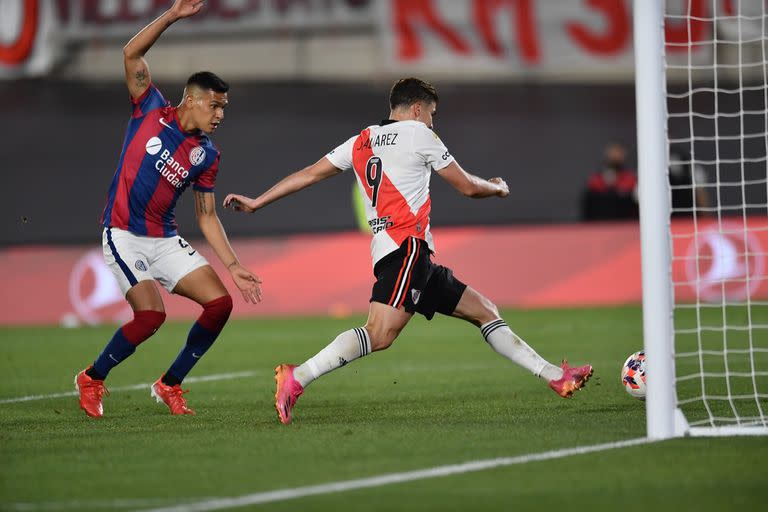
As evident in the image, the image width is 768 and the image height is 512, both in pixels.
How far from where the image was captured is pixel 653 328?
6172 mm

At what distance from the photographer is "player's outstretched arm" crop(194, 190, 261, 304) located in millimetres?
7316

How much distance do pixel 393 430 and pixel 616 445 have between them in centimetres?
123

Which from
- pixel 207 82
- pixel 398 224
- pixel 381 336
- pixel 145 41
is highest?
pixel 145 41

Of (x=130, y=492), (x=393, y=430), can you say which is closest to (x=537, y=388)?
(x=393, y=430)

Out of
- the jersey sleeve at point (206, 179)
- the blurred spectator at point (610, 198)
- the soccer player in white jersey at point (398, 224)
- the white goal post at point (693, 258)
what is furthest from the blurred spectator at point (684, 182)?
Answer: the jersey sleeve at point (206, 179)

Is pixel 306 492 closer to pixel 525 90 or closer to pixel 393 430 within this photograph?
pixel 393 430

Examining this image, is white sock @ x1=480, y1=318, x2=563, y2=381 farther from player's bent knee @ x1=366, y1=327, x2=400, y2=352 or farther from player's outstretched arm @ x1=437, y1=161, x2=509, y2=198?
player's outstretched arm @ x1=437, y1=161, x2=509, y2=198

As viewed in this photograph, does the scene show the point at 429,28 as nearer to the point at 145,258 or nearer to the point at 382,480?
the point at 145,258

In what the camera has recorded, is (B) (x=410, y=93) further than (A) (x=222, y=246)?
No

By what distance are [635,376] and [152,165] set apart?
10.0ft

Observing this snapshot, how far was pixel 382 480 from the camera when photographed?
5.26 metres

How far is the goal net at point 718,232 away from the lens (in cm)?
732

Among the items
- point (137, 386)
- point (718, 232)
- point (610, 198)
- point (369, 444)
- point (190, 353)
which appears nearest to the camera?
point (369, 444)

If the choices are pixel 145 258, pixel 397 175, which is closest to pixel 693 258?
pixel 397 175
